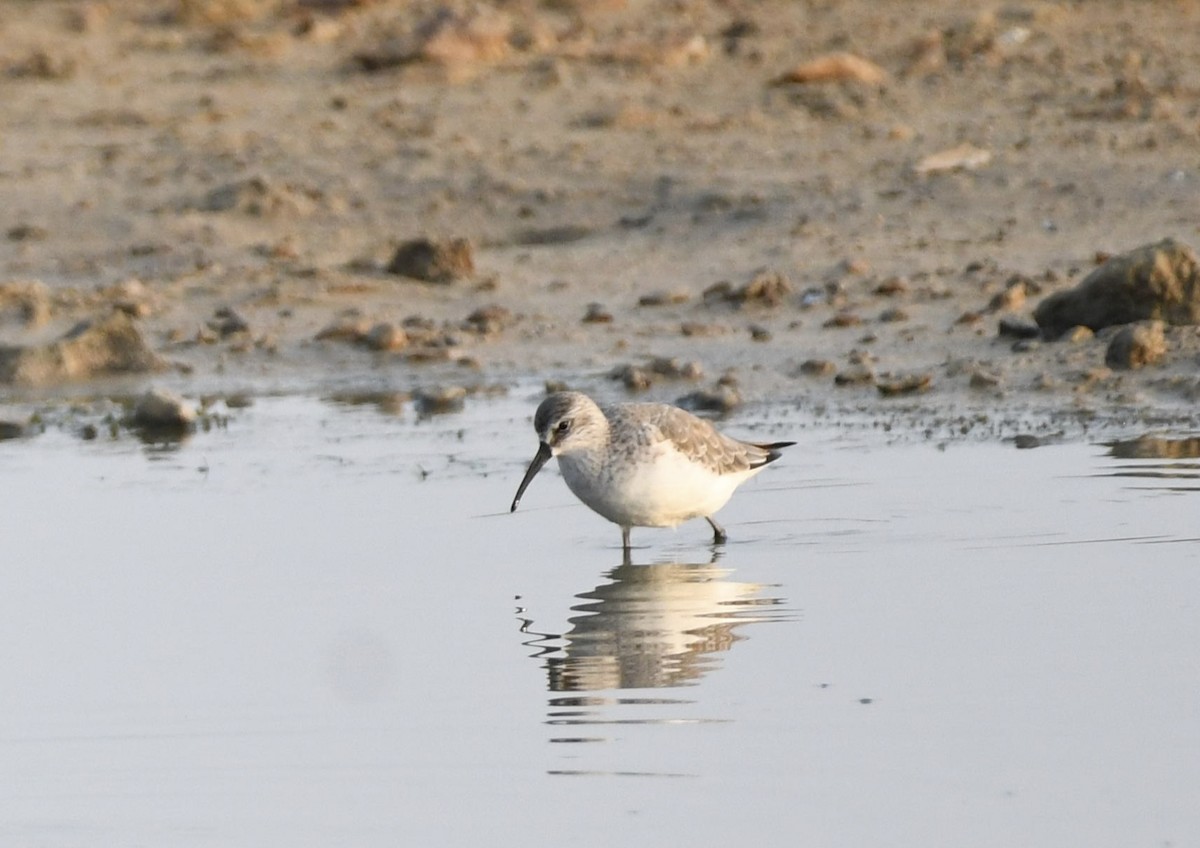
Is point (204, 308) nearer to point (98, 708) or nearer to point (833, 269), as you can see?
point (833, 269)

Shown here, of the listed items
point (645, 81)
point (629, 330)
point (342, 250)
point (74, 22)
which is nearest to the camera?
point (629, 330)

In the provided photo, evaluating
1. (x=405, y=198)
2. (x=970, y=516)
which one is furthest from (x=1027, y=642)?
(x=405, y=198)

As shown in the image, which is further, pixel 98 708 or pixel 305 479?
pixel 305 479

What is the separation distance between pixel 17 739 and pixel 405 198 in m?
10.2

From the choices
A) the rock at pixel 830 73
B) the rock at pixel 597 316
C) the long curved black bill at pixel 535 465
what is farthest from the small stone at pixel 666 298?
the long curved black bill at pixel 535 465

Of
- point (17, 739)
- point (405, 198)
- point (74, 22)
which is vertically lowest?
point (17, 739)

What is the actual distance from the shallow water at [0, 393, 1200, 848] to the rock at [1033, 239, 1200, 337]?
76.8 inches

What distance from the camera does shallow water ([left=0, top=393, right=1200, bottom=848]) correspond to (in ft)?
18.0

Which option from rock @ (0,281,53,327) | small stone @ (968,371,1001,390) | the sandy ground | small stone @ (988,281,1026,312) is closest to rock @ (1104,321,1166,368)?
the sandy ground

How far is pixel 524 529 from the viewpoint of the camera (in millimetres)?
9133

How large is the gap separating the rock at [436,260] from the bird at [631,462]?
5753 millimetres

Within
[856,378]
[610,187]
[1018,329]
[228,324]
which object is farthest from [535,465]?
[610,187]

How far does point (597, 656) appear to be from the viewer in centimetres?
705

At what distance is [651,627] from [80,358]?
676 cm
